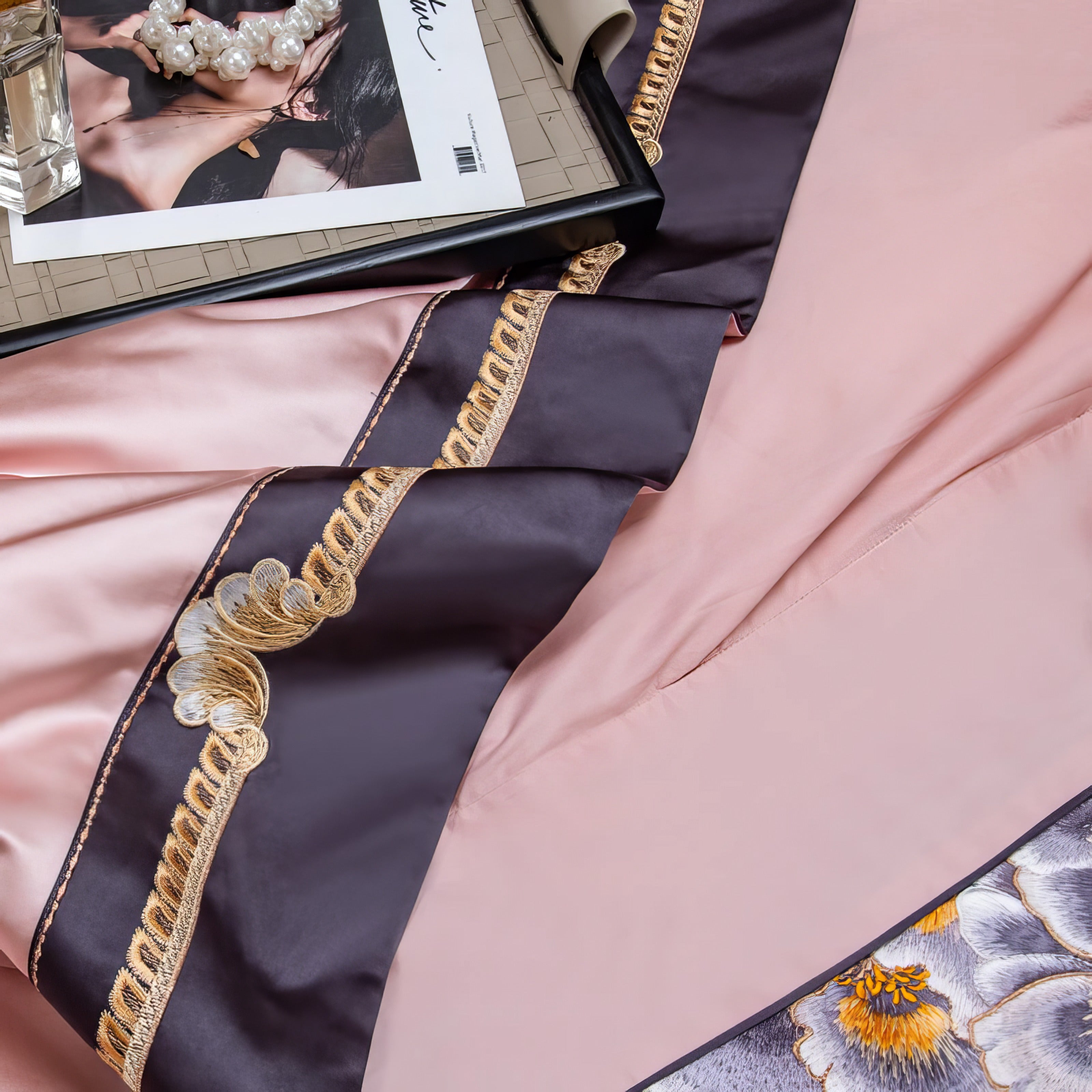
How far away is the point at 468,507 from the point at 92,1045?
0.28 m

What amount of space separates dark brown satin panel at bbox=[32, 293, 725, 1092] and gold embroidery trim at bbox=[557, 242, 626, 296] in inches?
6.1

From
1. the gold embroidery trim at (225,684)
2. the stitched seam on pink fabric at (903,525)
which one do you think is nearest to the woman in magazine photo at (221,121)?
the gold embroidery trim at (225,684)

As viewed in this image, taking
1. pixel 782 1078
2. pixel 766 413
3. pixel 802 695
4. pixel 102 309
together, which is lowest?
pixel 782 1078

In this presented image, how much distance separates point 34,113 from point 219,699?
37 cm

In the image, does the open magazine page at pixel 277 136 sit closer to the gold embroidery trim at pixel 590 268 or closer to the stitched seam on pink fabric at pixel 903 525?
the gold embroidery trim at pixel 590 268

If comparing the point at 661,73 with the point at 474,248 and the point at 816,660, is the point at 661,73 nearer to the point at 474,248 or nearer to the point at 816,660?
the point at 474,248

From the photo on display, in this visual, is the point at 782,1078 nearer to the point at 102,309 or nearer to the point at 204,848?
the point at 204,848

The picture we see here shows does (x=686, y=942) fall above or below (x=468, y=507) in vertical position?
below

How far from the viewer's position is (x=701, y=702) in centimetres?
49

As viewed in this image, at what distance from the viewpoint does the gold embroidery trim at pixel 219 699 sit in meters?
0.40

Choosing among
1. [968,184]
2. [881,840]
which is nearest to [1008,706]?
[881,840]

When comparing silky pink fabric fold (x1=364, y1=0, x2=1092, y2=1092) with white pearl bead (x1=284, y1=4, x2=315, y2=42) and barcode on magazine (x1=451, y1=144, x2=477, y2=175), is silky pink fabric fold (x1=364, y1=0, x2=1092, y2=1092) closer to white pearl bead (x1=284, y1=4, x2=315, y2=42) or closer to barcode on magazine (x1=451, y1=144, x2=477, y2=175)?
barcode on magazine (x1=451, y1=144, x2=477, y2=175)

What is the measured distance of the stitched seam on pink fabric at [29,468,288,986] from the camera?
40 centimetres

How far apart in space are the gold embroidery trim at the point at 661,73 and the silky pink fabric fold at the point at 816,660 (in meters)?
0.11
